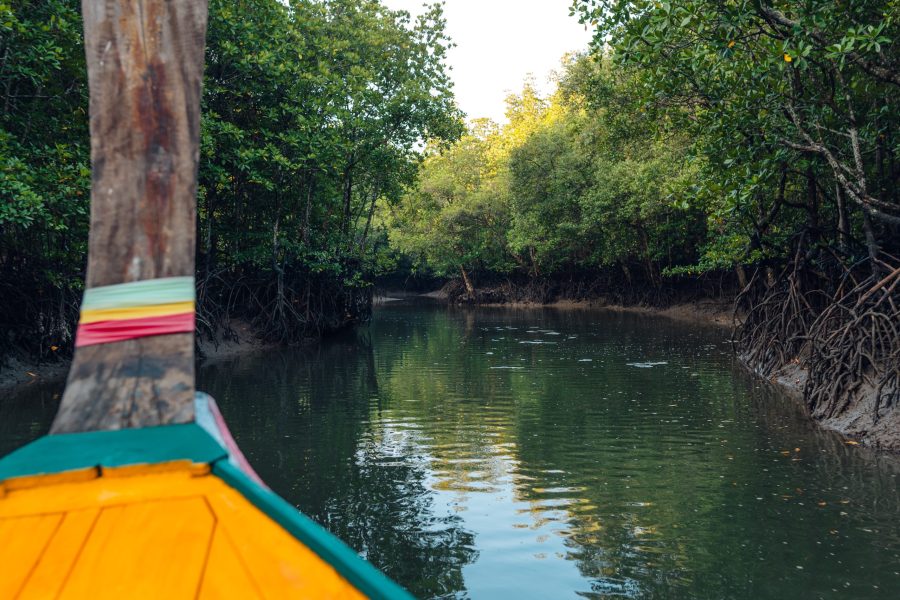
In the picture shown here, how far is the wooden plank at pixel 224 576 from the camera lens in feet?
6.31

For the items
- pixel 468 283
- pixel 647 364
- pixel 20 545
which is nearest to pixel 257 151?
pixel 647 364

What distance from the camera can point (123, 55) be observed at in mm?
2449

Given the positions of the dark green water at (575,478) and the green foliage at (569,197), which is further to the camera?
the green foliage at (569,197)

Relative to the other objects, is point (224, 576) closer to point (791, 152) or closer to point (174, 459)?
point (174, 459)

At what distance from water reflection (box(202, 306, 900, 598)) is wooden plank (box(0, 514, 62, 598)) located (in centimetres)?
329

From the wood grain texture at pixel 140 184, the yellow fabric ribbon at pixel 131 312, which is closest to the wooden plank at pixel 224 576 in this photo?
the wood grain texture at pixel 140 184

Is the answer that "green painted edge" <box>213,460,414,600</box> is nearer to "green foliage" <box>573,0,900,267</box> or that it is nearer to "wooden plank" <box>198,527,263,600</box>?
"wooden plank" <box>198,527,263,600</box>

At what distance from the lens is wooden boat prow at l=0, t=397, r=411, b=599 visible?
1.92 metres

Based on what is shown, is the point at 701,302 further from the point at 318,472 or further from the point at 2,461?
the point at 2,461

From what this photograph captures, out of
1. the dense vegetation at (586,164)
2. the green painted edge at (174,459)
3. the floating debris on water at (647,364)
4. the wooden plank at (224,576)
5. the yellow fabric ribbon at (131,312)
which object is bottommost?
the floating debris on water at (647,364)

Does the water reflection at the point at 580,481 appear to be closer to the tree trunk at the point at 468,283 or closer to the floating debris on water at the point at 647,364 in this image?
the floating debris on water at the point at 647,364

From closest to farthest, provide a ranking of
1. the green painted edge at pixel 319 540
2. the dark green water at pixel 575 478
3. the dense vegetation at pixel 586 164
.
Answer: the green painted edge at pixel 319 540 < the dark green water at pixel 575 478 < the dense vegetation at pixel 586 164

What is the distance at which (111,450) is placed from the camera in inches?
83.0

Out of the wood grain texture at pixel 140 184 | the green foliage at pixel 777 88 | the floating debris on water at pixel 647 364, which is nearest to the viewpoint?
the wood grain texture at pixel 140 184
